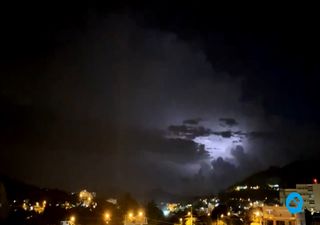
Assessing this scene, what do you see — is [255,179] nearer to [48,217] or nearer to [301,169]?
[301,169]

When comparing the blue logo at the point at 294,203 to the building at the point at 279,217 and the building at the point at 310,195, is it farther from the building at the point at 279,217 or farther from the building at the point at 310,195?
the building at the point at 310,195

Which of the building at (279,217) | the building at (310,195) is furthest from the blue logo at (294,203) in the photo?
the building at (310,195)

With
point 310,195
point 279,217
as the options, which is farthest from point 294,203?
point 310,195

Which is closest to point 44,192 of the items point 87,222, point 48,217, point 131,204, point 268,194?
point 131,204

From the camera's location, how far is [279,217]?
3388cm

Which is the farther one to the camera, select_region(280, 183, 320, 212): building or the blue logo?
select_region(280, 183, 320, 212): building

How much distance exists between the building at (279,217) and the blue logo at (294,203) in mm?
1123

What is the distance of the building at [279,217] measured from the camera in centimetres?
3150

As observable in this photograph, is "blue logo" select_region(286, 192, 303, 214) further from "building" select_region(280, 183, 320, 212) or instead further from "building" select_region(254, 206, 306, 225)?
"building" select_region(280, 183, 320, 212)

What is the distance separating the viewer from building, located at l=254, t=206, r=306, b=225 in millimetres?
31500

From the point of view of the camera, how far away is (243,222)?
1607 inches

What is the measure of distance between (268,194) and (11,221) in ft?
275

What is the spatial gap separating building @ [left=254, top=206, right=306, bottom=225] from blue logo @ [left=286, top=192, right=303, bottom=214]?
1123mm

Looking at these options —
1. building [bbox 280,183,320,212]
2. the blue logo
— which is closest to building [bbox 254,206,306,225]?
the blue logo
